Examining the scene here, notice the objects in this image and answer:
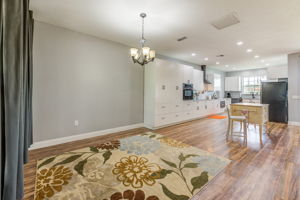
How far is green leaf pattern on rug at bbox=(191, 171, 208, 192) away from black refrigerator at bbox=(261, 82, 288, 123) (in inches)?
215

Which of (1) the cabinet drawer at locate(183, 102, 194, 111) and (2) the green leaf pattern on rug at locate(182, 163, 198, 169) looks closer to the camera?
(2) the green leaf pattern on rug at locate(182, 163, 198, 169)

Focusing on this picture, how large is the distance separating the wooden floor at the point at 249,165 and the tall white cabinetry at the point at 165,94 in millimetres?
992

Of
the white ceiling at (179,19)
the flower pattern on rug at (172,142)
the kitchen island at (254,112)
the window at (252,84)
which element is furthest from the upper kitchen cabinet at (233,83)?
the flower pattern on rug at (172,142)

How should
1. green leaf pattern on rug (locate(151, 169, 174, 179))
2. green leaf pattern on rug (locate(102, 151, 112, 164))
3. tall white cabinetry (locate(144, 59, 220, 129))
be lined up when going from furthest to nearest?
tall white cabinetry (locate(144, 59, 220, 129)) < green leaf pattern on rug (locate(102, 151, 112, 164)) < green leaf pattern on rug (locate(151, 169, 174, 179))

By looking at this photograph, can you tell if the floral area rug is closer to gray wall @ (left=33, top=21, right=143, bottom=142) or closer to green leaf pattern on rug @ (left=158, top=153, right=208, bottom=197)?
green leaf pattern on rug @ (left=158, top=153, right=208, bottom=197)

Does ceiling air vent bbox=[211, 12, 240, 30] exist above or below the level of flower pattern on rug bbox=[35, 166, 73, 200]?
above

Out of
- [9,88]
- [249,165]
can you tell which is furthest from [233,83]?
[9,88]

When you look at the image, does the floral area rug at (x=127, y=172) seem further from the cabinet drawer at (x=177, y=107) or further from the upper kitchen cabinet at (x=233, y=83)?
the upper kitchen cabinet at (x=233, y=83)

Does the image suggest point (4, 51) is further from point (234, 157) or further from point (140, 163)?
point (234, 157)

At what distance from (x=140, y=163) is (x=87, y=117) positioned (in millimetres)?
2139

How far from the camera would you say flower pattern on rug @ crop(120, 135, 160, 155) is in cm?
278

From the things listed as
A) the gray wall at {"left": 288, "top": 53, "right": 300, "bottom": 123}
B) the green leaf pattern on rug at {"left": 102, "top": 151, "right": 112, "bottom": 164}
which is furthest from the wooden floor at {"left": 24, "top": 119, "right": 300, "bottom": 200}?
the gray wall at {"left": 288, "top": 53, "right": 300, "bottom": 123}

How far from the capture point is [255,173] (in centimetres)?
202

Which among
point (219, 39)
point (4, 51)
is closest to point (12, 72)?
point (4, 51)
